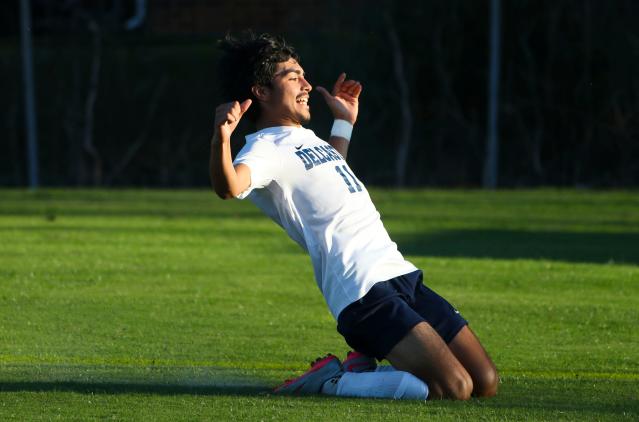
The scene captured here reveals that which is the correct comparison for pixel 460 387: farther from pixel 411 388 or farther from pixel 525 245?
pixel 525 245

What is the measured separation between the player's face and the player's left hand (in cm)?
67

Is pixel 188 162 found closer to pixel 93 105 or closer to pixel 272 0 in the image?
pixel 93 105

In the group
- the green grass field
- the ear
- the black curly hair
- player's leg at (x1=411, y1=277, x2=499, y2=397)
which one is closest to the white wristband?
the black curly hair

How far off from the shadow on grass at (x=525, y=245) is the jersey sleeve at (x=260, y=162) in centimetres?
763

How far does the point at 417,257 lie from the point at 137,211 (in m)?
8.06

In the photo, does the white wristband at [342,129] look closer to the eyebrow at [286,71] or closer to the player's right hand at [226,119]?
the eyebrow at [286,71]

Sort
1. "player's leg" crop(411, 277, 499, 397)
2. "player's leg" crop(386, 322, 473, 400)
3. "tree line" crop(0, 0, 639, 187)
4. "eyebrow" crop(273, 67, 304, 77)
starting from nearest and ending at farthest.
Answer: "player's leg" crop(386, 322, 473, 400)
"player's leg" crop(411, 277, 499, 397)
"eyebrow" crop(273, 67, 304, 77)
"tree line" crop(0, 0, 639, 187)

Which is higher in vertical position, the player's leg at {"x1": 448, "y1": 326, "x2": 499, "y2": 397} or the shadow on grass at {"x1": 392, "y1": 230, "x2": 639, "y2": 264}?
the player's leg at {"x1": 448, "y1": 326, "x2": 499, "y2": 397}

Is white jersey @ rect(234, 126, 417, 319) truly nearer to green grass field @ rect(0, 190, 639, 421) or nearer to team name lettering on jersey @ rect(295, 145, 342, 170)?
team name lettering on jersey @ rect(295, 145, 342, 170)

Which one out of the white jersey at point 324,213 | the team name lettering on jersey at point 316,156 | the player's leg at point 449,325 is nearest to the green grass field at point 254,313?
the player's leg at point 449,325

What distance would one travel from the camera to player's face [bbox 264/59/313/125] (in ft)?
22.6

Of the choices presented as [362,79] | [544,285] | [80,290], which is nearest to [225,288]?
[80,290]

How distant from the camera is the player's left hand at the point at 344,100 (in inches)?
301

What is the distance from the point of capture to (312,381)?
6559 mm
